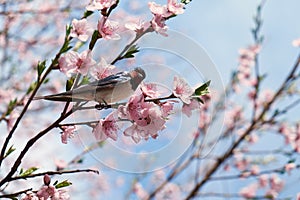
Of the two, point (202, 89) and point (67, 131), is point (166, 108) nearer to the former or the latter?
point (202, 89)

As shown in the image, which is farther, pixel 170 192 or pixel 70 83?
pixel 170 192

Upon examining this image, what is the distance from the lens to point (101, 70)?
147 cm

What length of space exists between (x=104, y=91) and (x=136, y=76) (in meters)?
0.13

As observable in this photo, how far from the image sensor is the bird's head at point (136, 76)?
142 cm

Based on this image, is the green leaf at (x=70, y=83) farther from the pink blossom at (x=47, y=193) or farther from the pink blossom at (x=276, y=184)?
the pink blossom at (x=276, y=184)

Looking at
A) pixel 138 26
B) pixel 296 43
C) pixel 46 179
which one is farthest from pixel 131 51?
pixel 296 43

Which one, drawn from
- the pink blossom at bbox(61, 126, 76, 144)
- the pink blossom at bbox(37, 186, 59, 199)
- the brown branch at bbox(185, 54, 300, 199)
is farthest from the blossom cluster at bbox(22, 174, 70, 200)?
the brown branch at bbox(185, 54, 300, 199)

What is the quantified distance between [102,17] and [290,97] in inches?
127

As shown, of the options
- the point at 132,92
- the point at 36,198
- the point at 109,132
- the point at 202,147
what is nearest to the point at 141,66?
the point at 132,92

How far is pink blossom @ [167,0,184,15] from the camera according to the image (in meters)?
1.49

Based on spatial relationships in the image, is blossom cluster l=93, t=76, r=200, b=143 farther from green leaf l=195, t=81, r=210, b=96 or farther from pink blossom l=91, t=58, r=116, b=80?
pink blossom l=91, t=58, r=116, b=80

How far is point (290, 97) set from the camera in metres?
4.30

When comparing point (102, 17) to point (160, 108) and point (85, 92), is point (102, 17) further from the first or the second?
point (160, 108)

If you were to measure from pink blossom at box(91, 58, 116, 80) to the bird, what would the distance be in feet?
0.17
